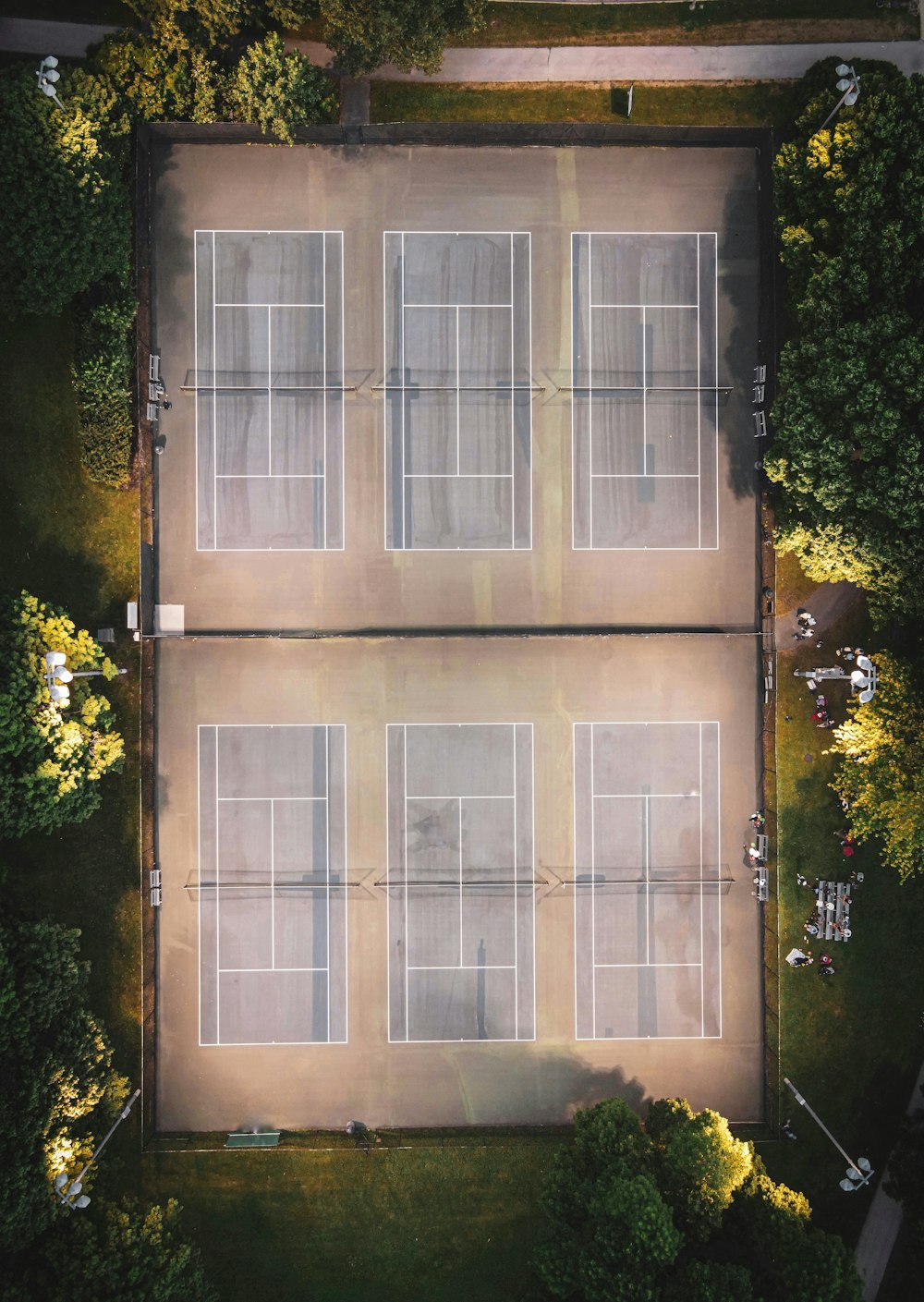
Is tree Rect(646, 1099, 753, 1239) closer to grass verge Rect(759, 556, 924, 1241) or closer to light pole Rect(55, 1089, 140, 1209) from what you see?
grass verge Rect(759, 556, 924, 1241)

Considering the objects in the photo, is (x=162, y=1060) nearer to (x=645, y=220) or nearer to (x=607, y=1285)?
(x=607, y=1285)

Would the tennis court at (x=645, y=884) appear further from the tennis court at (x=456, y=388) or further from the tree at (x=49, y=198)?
the tree at (x=49, y=198)

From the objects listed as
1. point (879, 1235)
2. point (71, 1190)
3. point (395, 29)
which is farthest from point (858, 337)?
point (71, 1190)

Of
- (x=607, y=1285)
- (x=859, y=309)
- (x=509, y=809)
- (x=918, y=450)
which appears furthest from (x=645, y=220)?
(x=607, y=1285)

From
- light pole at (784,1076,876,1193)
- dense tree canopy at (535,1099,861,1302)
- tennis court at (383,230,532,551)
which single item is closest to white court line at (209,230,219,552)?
tennis court at (383,230,532,551)

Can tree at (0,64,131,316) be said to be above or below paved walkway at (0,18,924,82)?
below

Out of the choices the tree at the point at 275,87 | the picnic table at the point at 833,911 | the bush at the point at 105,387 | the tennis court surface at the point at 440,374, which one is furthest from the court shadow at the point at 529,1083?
the tree at the point at 275,87
